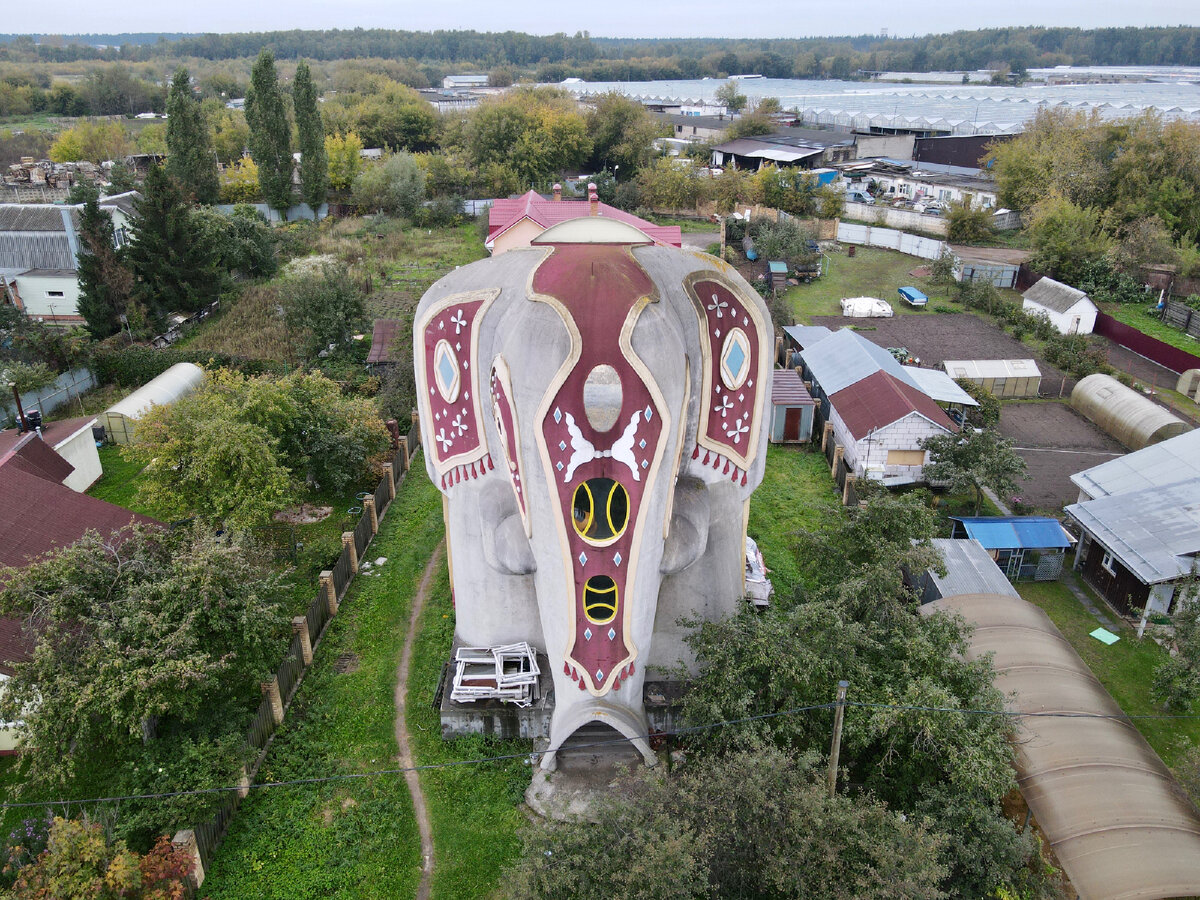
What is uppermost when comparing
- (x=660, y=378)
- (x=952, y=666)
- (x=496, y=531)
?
(x=660, y=378)

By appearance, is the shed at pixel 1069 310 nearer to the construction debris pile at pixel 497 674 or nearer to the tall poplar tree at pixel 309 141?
the construction debris pile at pixel 497 674

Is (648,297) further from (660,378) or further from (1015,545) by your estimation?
(1015,545)

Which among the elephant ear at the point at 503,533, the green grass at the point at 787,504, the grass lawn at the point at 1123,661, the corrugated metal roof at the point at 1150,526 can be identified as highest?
the elephant ear at the point at 503,533

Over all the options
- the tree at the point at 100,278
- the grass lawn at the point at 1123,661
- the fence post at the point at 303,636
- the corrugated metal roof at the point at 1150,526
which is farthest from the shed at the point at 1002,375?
the tree at the point at 100,278

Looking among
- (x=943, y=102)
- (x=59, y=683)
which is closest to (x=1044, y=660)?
(x=59, y=683)

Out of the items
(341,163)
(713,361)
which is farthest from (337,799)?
(341,163)

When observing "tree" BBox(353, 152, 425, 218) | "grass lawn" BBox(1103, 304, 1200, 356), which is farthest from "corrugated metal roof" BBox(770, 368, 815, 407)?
"tree" BBox(353, 152, 425, 218)
